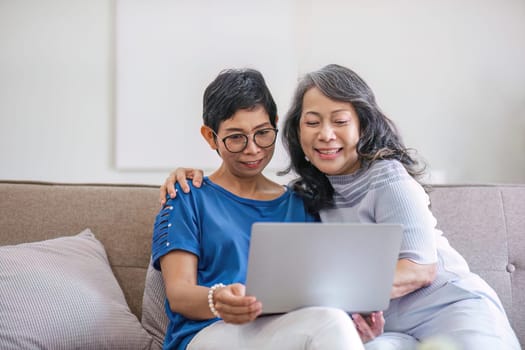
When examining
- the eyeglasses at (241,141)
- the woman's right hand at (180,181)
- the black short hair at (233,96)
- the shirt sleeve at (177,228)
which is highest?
the black short hair at (233,96)

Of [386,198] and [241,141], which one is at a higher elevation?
[241,141]

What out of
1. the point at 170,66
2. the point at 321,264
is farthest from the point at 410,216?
the point at 170,66

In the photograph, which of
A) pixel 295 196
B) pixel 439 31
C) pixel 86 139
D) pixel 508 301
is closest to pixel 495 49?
pixel 439 31

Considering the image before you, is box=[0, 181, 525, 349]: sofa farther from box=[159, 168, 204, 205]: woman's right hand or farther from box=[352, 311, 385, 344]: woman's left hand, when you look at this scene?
box=[352, 311, 385, 344]: woman's left hand

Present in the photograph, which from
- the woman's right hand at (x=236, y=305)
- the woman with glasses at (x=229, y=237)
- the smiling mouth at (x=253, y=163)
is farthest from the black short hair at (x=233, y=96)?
the woman's right hand at (x=236, y=305)

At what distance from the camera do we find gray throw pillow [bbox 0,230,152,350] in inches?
64.1

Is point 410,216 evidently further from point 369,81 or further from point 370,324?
point 369,81

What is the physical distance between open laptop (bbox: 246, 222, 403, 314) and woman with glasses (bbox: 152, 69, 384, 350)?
0.13 ft

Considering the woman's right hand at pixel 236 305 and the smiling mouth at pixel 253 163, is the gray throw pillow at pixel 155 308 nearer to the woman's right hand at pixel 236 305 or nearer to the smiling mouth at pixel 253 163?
the smiling mouth at pixel 253 163

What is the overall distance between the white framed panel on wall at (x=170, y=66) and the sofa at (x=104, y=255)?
53.1 inches

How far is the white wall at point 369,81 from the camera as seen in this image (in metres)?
3.28

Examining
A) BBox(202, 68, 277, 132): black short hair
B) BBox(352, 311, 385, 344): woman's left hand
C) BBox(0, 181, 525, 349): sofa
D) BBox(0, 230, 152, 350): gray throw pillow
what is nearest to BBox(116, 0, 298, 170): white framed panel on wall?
BBox(0, 181, 525, 349): sofa

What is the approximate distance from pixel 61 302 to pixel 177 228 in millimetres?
399

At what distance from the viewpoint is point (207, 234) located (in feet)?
5.28
